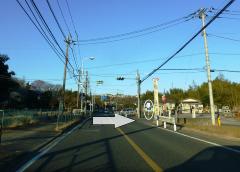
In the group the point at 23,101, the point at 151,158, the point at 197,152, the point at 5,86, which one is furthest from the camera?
the point at 23,101

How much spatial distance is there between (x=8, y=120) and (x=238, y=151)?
Answer: 69.8 ft

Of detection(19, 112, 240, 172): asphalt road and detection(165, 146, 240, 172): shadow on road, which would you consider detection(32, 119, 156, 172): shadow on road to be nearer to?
detection(19, 112, 240, 172): asphalt road

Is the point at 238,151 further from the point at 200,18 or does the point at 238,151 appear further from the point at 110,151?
the point at 200,18

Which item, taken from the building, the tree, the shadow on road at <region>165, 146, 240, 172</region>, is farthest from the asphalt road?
the building

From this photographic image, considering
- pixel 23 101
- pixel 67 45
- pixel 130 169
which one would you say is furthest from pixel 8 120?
pixel 23 101

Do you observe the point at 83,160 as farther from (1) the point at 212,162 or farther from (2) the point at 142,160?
(1) the point at 212,162

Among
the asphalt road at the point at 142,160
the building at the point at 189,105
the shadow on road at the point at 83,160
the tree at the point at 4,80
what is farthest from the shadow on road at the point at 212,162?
the building at the point at 189,105

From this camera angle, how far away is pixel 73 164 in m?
12.1

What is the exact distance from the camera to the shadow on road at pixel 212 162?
11.1m

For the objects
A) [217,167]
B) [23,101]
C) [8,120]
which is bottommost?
[217,167]

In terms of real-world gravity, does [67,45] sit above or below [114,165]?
above

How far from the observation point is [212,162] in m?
12.4

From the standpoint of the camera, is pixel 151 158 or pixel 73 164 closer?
pixel 73 164

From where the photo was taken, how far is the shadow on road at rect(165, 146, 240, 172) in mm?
11086
